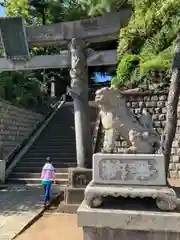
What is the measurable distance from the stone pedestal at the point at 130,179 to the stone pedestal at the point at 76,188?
3801mm

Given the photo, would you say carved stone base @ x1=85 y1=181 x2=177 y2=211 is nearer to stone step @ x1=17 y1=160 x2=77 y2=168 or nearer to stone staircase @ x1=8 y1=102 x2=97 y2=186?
stone staircase @ x1=8 y1=102 x2=97 y2=186

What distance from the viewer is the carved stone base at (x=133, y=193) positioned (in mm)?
4270

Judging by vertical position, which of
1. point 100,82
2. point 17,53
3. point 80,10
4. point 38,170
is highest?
point 80,10

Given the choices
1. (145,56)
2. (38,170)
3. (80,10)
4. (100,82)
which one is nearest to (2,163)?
(38,170)

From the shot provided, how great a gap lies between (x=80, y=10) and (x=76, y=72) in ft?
47.7

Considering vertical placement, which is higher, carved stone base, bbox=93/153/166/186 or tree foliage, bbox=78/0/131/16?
tree foliage, bbox=78/0/131/16

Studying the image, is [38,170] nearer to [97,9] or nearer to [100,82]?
[97,9]

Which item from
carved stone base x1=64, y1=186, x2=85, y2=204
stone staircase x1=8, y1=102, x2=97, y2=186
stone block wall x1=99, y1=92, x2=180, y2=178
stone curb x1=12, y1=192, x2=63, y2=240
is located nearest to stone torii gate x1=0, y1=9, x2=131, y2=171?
carved stone base x1=64, y1=186, x2=85, y2=204

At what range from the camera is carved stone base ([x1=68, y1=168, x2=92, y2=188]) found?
8430 millimetres

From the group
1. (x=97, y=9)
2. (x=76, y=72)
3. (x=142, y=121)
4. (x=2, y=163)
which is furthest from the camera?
(x=97, y=9)

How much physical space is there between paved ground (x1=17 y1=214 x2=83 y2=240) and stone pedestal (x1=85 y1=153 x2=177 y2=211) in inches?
79.1

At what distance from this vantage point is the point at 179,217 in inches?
161

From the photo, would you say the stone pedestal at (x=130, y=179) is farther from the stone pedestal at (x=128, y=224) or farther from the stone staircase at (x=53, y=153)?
the stone staircase at (x=53, y=153)

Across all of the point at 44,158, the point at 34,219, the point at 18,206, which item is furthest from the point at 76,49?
the point at 44,158
